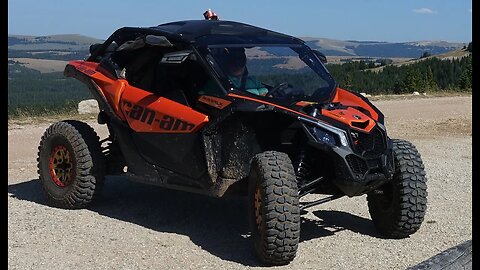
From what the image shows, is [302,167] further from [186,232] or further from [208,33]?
[208,33]

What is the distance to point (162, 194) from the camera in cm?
832

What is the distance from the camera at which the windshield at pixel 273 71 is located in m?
6.58

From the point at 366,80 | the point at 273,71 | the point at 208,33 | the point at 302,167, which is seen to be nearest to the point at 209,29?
the point at 208,33

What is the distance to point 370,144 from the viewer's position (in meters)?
6.10

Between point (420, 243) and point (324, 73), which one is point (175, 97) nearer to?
point (324, 73)

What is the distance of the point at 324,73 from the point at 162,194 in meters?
2.34

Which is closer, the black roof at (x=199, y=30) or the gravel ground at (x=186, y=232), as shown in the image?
the gravel ground at (x=186, y=232)

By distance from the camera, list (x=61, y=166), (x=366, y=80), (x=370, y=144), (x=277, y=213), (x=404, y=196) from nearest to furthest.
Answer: (x=277, y=213) < (x=370, y=144) < (x=404, y=196) < (x=61, y=166) < (x=366, y=80)

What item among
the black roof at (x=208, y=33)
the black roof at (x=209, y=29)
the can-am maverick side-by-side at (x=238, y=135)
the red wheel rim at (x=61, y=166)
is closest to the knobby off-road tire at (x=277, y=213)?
the can-am maverick side-by-side at (x=238, y=135)

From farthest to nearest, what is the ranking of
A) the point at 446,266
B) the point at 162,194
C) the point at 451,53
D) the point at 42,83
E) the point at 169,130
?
the point at 451,53
the point at 42,83
the point at 162,194
the point at 169,130
the point at 446,266

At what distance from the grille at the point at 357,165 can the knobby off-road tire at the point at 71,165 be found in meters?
2.75

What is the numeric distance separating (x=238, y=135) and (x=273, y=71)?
932mm

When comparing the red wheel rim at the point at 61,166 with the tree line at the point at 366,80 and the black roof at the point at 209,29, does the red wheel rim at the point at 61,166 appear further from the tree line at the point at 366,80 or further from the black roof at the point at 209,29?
the tree line at the point at 366,80
